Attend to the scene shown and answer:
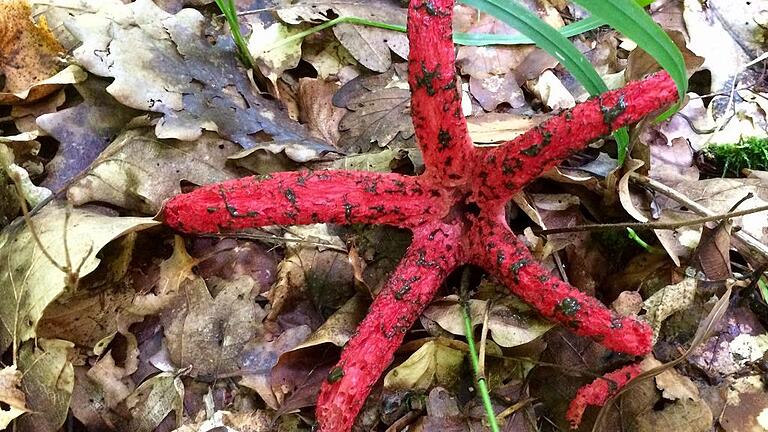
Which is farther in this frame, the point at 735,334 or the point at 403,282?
the point at 735,334

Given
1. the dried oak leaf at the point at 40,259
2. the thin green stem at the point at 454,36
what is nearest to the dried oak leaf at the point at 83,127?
the dried oak leaf at the point at 40,259

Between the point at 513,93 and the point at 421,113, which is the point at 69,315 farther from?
the point at 513,93

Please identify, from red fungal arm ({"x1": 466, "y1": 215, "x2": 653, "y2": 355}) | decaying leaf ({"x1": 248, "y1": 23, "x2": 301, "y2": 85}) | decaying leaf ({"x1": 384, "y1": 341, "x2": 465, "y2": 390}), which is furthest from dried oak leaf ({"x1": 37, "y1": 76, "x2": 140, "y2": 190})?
red fungal arm ({"x1": 466, "y1": 215, "x2": 653, "y2": 355})

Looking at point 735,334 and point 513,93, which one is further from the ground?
point 513,93

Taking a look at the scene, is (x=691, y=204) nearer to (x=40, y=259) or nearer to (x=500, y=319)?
(x=500, y=319)

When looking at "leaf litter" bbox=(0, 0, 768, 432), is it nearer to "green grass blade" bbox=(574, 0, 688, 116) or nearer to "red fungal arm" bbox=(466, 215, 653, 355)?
"red fungal arm" bbox=(466, 215, 653, 355)

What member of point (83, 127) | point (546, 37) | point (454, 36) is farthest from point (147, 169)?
point (546, 37)

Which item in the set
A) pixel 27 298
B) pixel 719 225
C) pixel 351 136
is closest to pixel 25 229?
pixel 27 298
